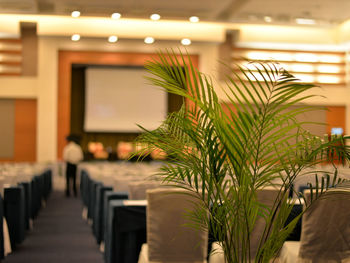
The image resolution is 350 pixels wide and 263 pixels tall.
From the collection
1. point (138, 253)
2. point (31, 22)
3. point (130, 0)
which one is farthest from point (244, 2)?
point (138, 253)

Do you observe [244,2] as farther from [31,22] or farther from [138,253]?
[138,253]

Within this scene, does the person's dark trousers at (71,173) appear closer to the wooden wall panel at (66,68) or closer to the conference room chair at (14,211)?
the wooden wall panel at (66,68)

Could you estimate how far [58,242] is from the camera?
235 inches

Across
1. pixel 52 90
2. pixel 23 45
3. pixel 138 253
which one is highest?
pixel 23 45

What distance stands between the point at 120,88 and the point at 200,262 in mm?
14620

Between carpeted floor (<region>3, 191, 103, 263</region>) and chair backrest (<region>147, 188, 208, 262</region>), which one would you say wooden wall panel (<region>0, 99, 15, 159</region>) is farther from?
chair backrest (<region>147, 188, 208, 262</region>)

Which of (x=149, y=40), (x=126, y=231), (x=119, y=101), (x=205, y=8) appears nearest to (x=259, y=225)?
(x=126, y=231)

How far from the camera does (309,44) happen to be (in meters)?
14.9

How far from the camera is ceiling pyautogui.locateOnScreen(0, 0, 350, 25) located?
463 inches

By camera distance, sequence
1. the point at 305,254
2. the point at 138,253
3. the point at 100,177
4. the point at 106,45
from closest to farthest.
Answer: the point at 305,254 → the point at 138,253 → the point at 100,177 → the point at 106,45

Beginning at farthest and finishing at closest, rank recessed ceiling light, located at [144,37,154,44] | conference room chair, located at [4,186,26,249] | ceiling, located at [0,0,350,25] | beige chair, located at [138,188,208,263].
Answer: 1. recessed ceiling light, located at [144,37,154,44]
2. ceiling, located at [0,0,350,25]
3. conference room chair, located at [4,186,26,249]
4. beige chair, located at [138,188,208,263]

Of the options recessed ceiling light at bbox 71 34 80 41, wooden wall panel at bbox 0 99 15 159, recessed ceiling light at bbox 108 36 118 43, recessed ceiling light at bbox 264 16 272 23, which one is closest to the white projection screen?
wooden wall panel at bbox 0 99 15 159

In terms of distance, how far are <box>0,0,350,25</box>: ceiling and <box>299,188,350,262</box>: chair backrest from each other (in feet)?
29.5

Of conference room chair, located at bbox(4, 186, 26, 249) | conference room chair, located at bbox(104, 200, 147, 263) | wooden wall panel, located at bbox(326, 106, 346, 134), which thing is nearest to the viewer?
conference room chair, located at bbox(104, 200, 147, 263)
